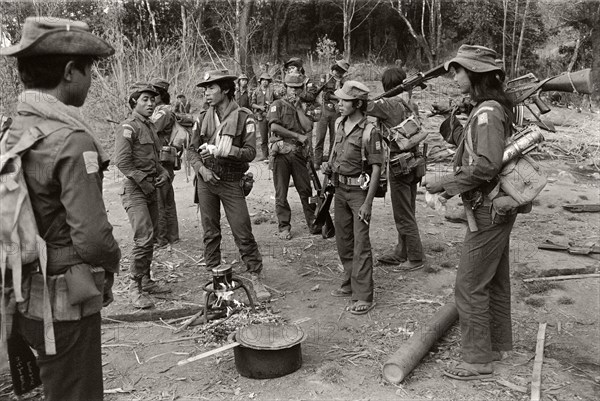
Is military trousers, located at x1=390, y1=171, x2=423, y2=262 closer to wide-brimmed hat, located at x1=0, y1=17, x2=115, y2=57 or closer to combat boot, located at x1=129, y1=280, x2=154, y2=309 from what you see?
combat boot, located at x1=129, y1=280, x2=154, y2=309

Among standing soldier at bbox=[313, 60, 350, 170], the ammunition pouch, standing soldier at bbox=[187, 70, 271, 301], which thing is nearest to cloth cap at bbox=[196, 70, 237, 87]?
standing soldier at bbox=[187, 70, 271, 301]

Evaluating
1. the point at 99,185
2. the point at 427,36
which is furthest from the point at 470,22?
the point at 99,185

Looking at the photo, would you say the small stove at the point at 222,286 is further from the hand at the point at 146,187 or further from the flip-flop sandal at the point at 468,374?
the flip-flop sandal at the point at 468,374

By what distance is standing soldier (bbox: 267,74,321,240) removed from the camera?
342 inches

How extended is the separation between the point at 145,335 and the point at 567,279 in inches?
197

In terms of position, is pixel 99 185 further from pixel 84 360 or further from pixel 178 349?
pixel 178 349

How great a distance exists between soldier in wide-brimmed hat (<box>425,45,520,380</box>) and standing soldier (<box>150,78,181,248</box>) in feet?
15.7

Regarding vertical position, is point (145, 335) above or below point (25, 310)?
below

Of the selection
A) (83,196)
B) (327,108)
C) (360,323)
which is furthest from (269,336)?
(327,108)

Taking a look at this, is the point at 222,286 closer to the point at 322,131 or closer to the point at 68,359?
the point at 68,359

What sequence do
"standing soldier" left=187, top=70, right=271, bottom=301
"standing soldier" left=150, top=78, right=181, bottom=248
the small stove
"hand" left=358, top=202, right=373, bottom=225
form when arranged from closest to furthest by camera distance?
1. the small stove
2. "hand" left=358, top=202, right=373, bottom=225
3. "standing soldier" left=187, top=70, right=271, bottom=301
4. "standing soldier" left=150, top=78, right=181, bottom=248

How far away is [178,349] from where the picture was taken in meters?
5.33

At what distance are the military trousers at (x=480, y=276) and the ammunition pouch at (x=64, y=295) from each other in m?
2.94

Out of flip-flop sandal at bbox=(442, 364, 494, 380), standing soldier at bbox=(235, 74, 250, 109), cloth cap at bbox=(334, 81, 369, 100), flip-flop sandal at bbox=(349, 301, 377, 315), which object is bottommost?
flip-flop sandal at bbox=(349, 301, 377, 315)
